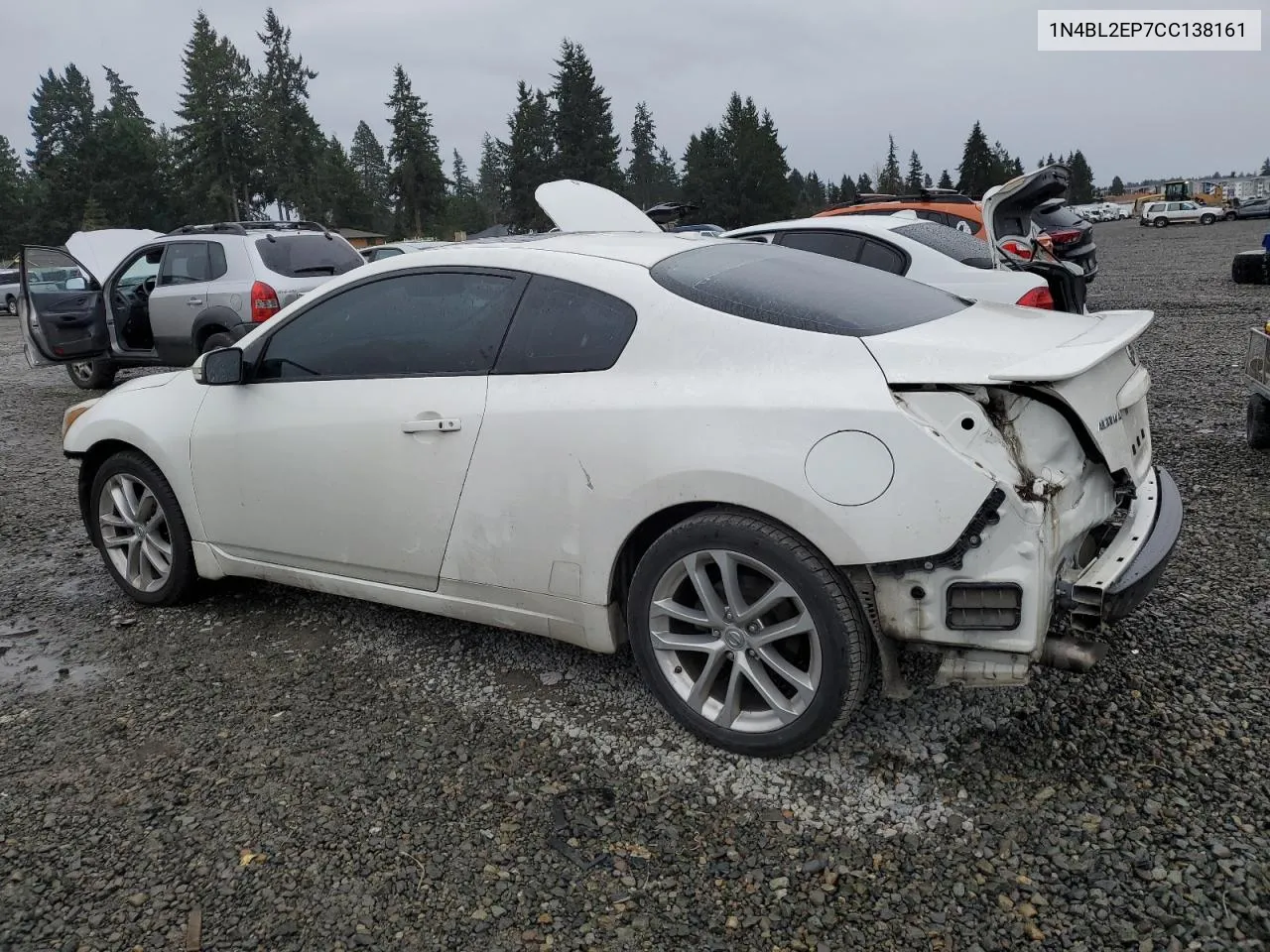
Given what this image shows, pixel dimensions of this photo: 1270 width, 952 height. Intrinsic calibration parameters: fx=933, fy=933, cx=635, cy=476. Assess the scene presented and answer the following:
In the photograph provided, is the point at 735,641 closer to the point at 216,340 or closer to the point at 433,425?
the point at 433,425

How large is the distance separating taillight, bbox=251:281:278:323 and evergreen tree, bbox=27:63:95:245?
7513 cm

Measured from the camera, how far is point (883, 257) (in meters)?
7.14

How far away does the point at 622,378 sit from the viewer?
2920 mm

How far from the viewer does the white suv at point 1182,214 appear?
163 feet

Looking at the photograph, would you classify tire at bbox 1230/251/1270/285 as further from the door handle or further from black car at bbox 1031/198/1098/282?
the door handle

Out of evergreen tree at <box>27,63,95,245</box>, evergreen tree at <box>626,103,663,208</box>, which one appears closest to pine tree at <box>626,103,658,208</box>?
evergreen tree at <box>626,103,663,208</box>

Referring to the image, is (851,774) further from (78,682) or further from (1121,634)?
(78,682)

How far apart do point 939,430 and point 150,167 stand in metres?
89.3

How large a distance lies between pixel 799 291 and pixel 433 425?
1324mm

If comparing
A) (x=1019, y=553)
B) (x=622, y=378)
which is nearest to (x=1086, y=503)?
(x=1019, y=553)

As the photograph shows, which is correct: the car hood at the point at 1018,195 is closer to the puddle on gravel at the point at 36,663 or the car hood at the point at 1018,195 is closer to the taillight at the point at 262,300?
the puddle on gravel at the point at 36,663

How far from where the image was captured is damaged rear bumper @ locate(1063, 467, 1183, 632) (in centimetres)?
254

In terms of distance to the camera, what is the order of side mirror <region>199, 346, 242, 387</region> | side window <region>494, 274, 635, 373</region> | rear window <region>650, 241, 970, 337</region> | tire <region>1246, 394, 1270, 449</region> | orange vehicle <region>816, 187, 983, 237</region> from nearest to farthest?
rear window <region>650, 241, 970, 337</region> < side window <region>494, 274, 635, 373</region> < side mirror <region>199, 346, 242, 387</region> < tire <region>1246, 394, 1270, 449</region> < orange vehicle <region>816, 187, 983, 237</region>

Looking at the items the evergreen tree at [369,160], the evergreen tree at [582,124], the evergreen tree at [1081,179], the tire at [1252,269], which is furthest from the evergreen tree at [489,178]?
the tire at [1252,269]
